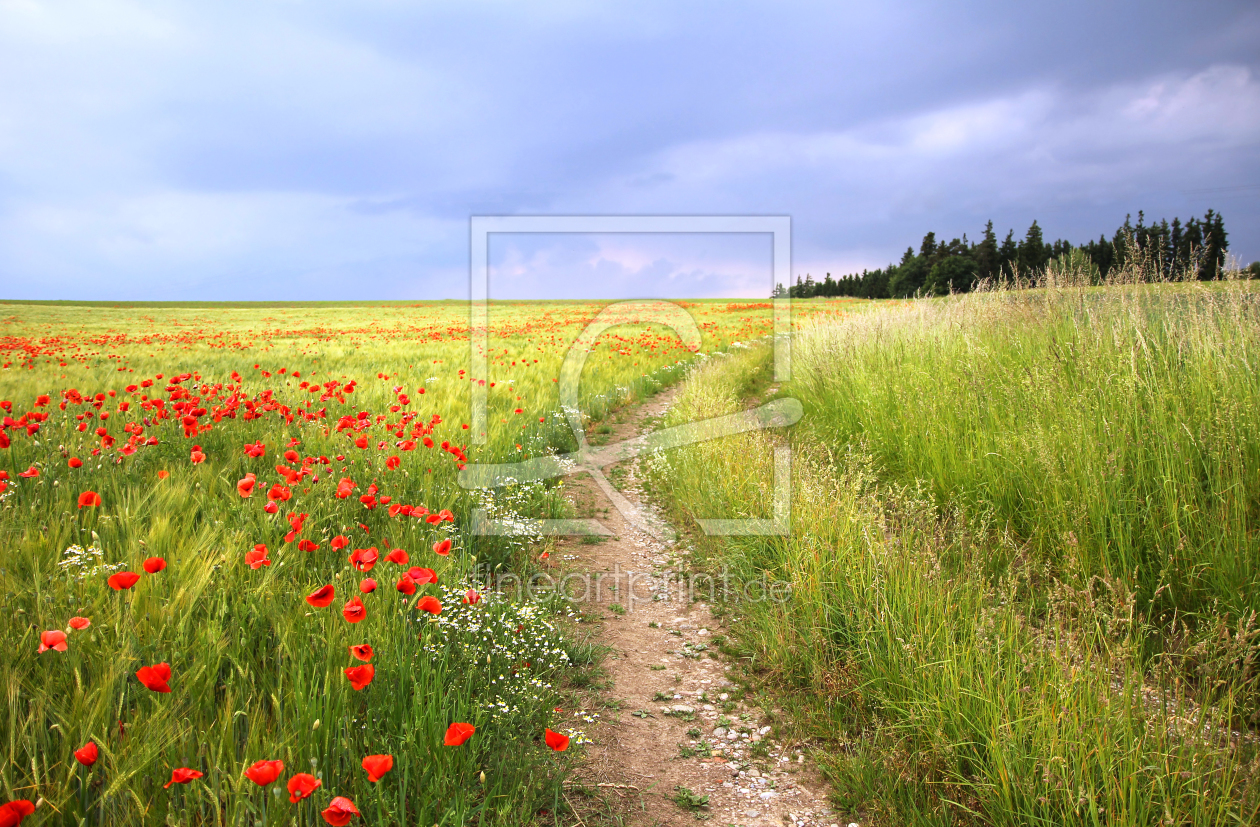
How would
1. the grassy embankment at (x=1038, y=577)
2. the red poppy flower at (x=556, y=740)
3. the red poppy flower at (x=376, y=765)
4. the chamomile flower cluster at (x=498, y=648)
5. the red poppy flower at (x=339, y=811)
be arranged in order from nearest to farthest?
1. the red poppy flower at (x=339, y=811)
2. the red poppy flower at (x=376, y=765)
3. the red poppy flower at (x=556, y=740)
4. the grassy embankment at (x=1038, y=577)
5. the chamomile flower cluster at (x=498, y=648)

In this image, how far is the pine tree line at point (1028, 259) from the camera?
6.56 m

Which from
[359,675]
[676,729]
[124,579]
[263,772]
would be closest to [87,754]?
[263,772]

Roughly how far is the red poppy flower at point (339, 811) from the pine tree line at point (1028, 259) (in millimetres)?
7348

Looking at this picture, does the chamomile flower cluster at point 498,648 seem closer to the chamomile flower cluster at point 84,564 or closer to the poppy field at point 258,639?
the poppy field at point 258,639

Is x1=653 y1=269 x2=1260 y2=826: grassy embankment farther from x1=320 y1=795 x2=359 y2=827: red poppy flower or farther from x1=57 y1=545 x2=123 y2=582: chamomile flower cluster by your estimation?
x1=57 y1=545 x2=123 y2=582: chamomile flower cluster

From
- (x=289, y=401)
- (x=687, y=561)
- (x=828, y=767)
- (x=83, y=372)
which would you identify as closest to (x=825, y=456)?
(x=687, y=561)

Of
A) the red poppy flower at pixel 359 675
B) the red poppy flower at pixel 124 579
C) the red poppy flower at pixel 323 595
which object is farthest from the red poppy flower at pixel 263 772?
the red poppy flower at pixel 124 579

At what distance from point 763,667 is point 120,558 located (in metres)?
3.31

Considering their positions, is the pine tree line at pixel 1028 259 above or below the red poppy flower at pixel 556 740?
above

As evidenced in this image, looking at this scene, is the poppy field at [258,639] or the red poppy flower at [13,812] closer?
the red poppy flower at [13,812]

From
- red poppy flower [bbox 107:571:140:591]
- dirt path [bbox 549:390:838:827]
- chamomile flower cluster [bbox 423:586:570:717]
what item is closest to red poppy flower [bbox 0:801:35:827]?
red poppy flower [bbox 107:571:140:591]

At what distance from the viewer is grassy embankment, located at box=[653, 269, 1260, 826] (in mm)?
2266

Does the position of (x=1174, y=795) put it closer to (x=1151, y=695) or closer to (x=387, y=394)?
(x=1151, y=695)

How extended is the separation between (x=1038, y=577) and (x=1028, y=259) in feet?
200
